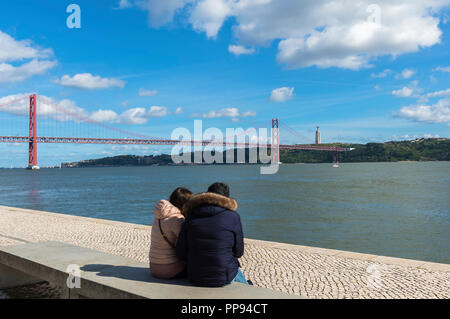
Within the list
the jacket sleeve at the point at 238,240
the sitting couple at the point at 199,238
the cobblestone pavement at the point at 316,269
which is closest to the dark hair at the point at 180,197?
the sitting couple at the point at 199,238

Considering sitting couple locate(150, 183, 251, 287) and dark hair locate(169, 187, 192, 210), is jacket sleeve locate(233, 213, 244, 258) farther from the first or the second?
dark hair locate(169, 187, 192, 210)

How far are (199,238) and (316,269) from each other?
279 cm

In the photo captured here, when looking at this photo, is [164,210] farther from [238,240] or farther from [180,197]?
[238,240]

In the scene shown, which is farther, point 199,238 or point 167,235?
point 167,235

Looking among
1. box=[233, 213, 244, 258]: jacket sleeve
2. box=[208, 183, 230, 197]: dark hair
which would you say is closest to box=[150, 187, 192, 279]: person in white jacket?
box=[208, 183, 230, 197]: dark hair

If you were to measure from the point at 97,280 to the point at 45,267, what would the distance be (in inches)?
32.8

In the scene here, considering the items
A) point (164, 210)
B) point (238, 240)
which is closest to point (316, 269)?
point (238, 240)

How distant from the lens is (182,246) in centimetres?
305

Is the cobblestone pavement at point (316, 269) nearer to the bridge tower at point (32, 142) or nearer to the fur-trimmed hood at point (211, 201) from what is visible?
the fur-trimmed hood at point (211, 201)

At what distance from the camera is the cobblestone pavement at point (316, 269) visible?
436 cm

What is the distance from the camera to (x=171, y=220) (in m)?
→ 3.13
